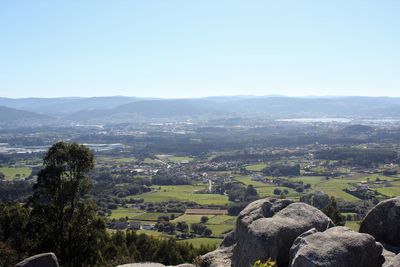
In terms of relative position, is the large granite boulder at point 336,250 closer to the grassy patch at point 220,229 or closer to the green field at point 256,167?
the grassy patch at point 220,229

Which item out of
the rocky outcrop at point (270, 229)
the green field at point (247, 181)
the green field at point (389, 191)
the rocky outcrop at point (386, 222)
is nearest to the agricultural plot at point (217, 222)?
the green field at point (389, 191)

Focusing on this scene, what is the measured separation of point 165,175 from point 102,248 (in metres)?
73.0

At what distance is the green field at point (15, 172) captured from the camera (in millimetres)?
99438

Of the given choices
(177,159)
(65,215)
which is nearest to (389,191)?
(65,215)

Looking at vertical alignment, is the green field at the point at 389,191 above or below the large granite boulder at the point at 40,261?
below

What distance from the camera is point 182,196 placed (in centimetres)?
7975

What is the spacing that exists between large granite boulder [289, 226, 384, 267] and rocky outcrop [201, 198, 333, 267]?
884mm

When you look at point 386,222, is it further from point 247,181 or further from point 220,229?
point 247,181

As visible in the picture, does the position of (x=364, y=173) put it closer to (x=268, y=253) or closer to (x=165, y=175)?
(x=165, y=175)

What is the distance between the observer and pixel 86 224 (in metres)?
25.5

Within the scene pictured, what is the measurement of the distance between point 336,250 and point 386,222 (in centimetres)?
305

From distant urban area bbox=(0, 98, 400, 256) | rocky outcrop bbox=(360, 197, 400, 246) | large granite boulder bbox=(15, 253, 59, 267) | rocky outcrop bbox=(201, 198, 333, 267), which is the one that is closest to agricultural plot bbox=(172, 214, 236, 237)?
distant urban area bbox=(0, 98, 400, 256)

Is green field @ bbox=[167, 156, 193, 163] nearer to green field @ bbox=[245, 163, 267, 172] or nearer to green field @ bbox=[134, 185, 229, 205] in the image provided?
green field @ bbox=[245, 163, 267, 172]

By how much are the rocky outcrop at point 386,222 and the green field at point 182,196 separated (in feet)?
192
